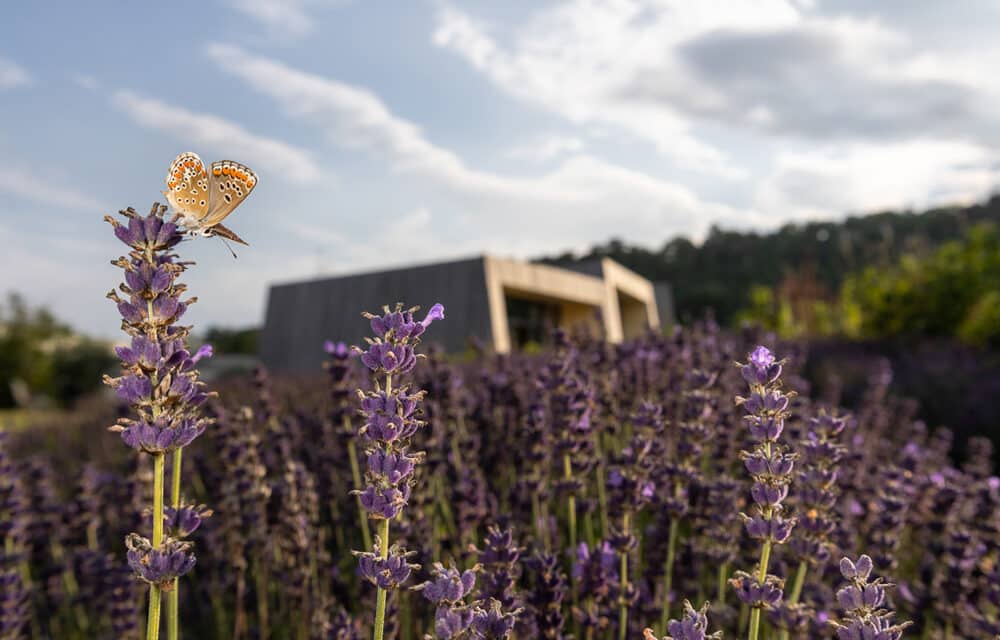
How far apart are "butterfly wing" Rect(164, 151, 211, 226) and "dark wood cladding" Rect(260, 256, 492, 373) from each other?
1969 cm

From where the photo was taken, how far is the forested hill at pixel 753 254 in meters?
62.9

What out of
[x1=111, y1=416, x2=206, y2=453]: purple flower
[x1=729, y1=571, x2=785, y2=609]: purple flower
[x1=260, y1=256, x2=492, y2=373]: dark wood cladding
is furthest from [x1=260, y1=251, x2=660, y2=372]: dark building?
[x1=111, y1=416, x2=206, y2=453]: purple flower

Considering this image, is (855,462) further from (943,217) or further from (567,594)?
(943,217)

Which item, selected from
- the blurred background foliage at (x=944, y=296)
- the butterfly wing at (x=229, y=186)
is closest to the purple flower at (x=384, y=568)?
the butterfly wing at (x=229, y=186)

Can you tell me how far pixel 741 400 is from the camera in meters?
1.39

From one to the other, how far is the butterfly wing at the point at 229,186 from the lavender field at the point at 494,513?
0.43 m

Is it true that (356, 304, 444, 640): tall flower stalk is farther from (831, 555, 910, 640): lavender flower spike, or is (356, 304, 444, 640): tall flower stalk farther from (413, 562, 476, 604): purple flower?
(831, 555, 910, 640): lavender flower spike

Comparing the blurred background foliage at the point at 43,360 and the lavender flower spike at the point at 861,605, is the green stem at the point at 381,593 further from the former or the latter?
the blurred background foliage at the point at 43,360

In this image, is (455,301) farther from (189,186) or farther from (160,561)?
(160,561)

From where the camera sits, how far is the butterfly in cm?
176

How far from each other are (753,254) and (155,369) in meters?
71.1

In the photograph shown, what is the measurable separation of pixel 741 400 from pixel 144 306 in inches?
38.8

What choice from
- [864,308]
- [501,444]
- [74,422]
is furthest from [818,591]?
[864,308]

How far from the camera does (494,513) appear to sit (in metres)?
2.90
